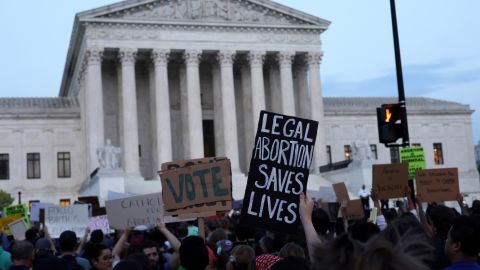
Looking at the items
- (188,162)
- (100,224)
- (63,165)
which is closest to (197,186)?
(188,162)

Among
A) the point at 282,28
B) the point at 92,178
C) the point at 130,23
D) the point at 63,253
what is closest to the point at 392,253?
the point at 63,253

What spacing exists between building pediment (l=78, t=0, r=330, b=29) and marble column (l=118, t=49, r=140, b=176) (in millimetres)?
3103

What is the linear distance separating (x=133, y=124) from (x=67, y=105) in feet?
39.4

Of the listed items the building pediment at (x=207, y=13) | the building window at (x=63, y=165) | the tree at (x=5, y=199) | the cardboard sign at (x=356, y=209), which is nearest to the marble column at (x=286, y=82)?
the building pediment at (x=207, y=13)

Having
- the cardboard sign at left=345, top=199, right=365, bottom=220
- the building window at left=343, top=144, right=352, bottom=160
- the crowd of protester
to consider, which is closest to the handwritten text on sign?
the crowd of protester

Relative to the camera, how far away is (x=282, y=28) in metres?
55.1

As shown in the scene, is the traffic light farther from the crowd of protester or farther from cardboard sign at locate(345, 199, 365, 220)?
the crowd of protester

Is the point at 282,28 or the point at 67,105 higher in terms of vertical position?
the point at 282,28

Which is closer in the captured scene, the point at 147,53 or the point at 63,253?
the point at 63,253

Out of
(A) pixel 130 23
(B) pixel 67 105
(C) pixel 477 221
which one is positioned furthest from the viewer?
(B) pixel 67 105

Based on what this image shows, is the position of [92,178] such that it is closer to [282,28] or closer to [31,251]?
[282,28]

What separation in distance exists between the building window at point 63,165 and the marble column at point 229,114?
14.1 meters

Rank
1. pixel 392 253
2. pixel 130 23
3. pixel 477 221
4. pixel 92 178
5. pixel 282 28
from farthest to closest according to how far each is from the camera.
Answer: pixel 282 28 < pixel 130 23 < pixel 92 178 < pixel 477 221 < pixel 392 253

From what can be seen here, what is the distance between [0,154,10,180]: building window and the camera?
181ft
